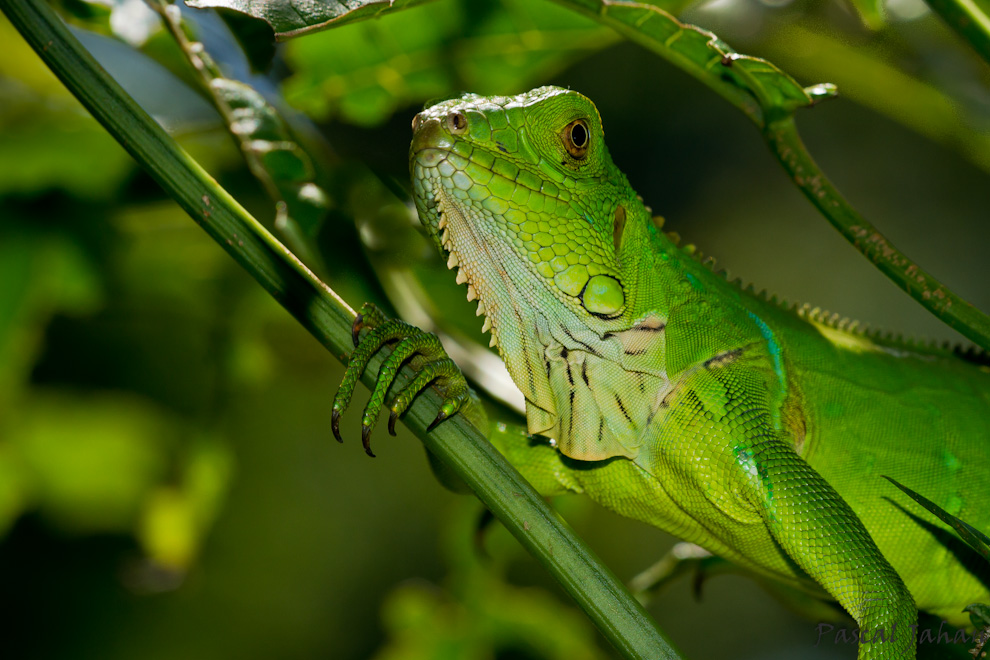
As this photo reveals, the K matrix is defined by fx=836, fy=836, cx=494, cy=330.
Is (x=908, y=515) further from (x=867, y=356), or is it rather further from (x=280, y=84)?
(x=280, y=84)

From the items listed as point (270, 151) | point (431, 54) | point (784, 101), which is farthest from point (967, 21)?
point (431, 54)

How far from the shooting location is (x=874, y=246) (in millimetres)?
1344

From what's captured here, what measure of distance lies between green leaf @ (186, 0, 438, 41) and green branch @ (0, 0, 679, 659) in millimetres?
223

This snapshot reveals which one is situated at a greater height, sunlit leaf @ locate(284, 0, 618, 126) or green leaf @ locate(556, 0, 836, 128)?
green leaf @ locate(556, 0, 836, 128)

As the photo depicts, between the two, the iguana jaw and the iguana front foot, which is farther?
the iguana jaw

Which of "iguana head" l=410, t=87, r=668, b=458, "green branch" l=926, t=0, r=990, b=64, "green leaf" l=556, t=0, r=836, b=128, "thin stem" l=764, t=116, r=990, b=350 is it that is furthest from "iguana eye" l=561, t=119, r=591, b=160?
"green branch" l=926, t=0, r=990, b=64

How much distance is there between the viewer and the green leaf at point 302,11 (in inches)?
48.1

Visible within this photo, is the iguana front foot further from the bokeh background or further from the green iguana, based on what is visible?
the bokeh background

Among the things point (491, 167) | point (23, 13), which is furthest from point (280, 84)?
point (23, 13)

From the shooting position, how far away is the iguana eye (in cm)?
163

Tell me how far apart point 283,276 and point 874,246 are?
923 millimetres

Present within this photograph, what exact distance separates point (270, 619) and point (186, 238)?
4.50 meters

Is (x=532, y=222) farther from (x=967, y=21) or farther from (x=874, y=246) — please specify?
(x=967, y=21)

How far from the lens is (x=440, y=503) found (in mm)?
6273
